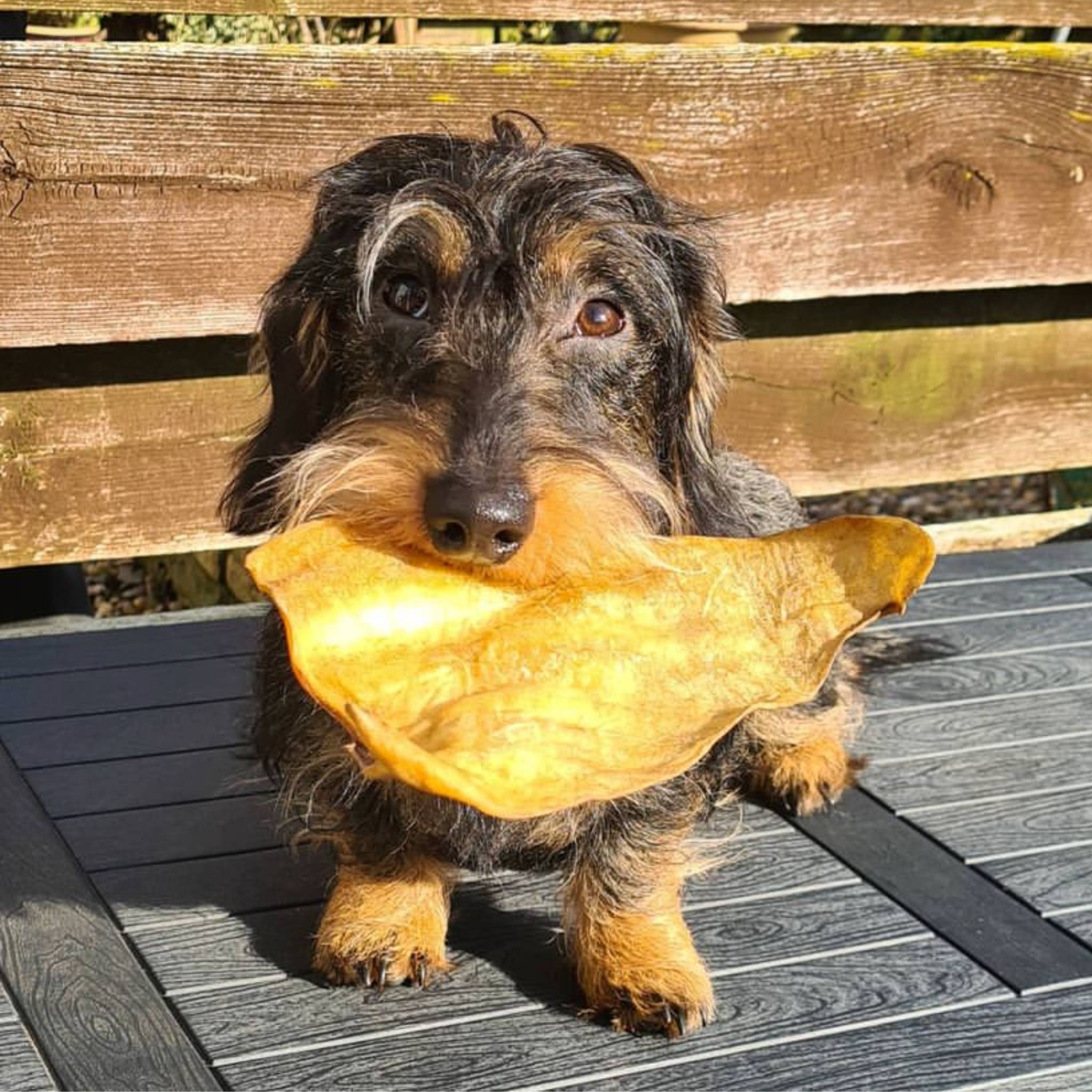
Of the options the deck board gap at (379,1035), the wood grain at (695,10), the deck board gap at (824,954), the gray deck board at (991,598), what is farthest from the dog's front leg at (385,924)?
the wood grain at (695,10)

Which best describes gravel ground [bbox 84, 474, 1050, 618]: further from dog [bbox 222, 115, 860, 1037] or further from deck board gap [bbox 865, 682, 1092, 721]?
dog [bbox 222, 115, 860, 1037]

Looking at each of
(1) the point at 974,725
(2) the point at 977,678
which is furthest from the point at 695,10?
(1) the point at 974,725

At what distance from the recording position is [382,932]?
2842 millimetres

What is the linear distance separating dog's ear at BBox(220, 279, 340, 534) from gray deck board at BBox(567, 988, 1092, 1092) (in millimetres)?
1129

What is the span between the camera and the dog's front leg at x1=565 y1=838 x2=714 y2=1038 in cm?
270

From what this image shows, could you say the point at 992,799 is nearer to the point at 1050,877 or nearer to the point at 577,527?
the point at 1050,877

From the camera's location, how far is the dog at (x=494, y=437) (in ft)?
8.31

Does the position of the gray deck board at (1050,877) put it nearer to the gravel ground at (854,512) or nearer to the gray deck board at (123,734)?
the gray deck board at (123,734)

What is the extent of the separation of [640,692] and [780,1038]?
1.90 feet

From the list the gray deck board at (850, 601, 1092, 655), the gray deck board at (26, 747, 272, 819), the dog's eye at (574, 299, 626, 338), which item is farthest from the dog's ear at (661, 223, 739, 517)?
the gray deck board at (850, 601, 1092, 655)

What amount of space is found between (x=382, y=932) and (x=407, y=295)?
1.02 metres

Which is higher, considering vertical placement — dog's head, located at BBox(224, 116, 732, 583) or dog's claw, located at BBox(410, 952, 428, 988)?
dog's head, located at BBox(224, 116, 732, 583)

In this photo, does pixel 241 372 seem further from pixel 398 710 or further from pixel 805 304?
pixel 398 710

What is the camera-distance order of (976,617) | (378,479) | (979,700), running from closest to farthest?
(378,479)
(979,700)
(976,617)
